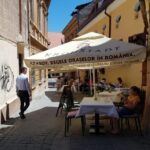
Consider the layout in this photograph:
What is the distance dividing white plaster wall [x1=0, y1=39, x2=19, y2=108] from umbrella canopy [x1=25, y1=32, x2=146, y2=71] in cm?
268

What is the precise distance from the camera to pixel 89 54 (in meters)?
9.23

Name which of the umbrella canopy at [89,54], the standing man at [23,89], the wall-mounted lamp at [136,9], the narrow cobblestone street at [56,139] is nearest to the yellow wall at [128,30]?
the wall-mounted lamp at [136,9]

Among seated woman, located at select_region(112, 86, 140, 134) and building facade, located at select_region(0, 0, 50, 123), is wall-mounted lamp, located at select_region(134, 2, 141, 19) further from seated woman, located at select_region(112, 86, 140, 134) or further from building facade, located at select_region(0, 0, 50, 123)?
seated woman, located at select_region(112, 86, 140, 134)

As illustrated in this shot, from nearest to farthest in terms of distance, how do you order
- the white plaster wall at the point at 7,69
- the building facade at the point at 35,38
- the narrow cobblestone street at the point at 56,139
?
1. the narrow cobblestone street at the point at 56,139
2. the white plaster wall at the point at 7,69
3. the building facade at the point at 35,38

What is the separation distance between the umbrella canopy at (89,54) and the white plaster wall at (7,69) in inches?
106

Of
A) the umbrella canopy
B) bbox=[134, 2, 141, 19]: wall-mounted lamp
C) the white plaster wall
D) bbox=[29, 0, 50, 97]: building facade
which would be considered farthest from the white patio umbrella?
bbox=[29, 0, 50, 97]: building facade

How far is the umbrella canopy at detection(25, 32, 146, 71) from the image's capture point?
922 cm

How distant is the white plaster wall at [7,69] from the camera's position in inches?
483

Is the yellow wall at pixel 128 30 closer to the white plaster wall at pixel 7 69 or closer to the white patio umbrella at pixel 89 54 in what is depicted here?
the white patio umbrella at pixel 89 54

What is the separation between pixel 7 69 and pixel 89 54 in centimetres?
483

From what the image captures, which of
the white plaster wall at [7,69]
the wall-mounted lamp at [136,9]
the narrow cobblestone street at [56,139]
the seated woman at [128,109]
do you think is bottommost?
the narrow cobblestone street at [56,139]

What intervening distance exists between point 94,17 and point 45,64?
46.9 feet

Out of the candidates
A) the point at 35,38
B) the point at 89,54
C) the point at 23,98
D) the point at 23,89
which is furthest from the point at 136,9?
the point at 35,38

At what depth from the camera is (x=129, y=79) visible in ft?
51.6
